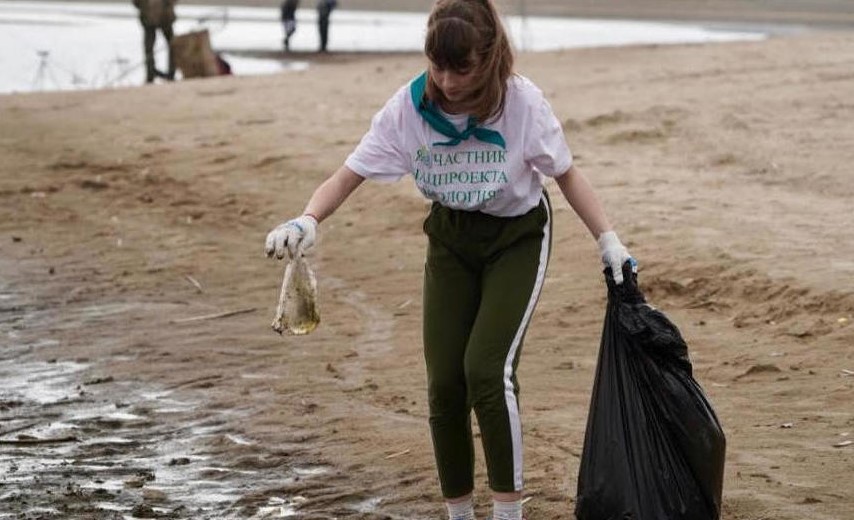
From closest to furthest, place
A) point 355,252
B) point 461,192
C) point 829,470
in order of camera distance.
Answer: point 461,192
point 829,470
point 355,252

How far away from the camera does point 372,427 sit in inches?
254

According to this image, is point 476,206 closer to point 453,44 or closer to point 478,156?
point 478,156

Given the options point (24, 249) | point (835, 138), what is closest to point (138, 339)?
point (24, 249)

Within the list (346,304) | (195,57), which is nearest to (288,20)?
(195,57)

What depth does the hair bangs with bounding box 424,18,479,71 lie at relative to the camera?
448 cm

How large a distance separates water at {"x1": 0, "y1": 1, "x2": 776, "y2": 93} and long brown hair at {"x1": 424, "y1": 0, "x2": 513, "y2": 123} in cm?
1546

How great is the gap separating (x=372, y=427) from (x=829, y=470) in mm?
1694

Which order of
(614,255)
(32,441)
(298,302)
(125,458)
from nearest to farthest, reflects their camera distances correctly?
1. (614,255)
2. (298,302)
3. (125,458)
4. (32,441)

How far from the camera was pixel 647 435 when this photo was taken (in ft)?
15.4

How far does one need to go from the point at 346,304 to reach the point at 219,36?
26800 millimetres

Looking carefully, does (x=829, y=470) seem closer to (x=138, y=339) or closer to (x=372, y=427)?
(x=372, y=427)

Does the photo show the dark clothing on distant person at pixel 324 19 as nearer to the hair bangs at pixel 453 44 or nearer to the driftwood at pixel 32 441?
the driftwood at pixel 32 441

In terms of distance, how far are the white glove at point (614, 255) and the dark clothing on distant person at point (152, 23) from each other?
59.0 feet

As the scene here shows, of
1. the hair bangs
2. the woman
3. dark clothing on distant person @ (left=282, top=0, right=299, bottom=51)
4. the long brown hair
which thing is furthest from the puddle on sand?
dark clothing on distant person @ (left=282, top=0, right=299, bottom=51)
